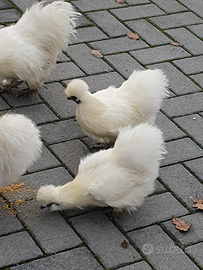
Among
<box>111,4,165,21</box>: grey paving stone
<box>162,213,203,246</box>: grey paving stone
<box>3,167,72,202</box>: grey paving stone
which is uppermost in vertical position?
<box>111,4,165,21</box>: grey paving stone

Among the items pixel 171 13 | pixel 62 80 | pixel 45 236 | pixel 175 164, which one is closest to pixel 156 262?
pixel 45 236

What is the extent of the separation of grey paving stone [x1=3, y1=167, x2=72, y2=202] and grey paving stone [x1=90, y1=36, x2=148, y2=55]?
2147mm

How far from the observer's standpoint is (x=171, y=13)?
7.09m

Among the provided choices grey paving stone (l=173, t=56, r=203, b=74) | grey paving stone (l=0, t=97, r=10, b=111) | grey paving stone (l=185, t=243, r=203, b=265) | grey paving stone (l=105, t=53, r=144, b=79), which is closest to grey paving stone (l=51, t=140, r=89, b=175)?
grey paving stone (l=0, t=97, r=10, b=111)

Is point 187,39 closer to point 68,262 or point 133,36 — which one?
point 133,36

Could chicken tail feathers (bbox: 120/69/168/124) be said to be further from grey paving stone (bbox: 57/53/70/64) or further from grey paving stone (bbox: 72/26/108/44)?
grey paving stone (bbox: 72/26/108/44)

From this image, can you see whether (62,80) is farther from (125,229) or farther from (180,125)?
(125,229)

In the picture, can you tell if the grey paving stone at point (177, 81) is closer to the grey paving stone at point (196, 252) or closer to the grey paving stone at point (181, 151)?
the grey paving stone at point (181, 151)

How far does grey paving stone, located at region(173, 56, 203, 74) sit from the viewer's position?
6051 millimetres

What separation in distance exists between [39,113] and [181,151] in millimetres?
1464

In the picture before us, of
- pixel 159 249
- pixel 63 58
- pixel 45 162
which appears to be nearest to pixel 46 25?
pixel 63 58

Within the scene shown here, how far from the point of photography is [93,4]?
7000 millimetres

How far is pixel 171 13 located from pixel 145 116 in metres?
2.87

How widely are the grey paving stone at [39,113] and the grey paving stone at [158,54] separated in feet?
4.77
